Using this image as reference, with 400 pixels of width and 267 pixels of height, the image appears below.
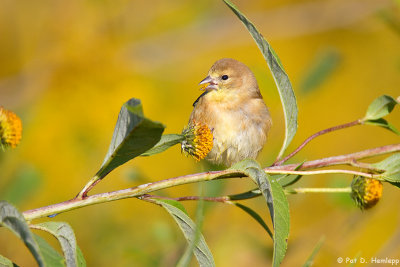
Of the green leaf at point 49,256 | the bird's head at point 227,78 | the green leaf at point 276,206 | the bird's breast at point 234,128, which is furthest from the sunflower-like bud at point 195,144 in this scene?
the bird's head at point 227,78

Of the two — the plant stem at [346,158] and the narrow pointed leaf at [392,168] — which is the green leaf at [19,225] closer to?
the plant stem at [346,158]

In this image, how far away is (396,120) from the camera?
8.48m

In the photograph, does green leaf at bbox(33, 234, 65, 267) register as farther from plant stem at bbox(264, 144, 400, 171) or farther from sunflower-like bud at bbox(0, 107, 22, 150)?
plant stem at bbox(264, 144, 400, 171)

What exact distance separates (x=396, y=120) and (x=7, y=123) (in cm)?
775

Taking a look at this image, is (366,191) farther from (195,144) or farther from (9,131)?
(9,131)

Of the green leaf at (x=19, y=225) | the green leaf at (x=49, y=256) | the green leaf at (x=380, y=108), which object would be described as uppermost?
the green leaf at (x=380, y=108)

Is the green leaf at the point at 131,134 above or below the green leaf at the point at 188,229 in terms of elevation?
above

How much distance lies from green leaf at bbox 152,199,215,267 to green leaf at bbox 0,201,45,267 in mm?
502

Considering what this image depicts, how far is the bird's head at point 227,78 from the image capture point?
13.5ft

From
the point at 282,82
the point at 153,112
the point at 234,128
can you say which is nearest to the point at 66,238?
the point at 282,82

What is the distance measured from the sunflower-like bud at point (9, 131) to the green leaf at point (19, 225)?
343 mm

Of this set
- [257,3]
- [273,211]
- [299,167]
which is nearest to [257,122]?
[299,167]

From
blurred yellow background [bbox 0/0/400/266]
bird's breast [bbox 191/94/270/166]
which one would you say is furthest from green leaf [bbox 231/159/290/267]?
bird's breast [bbox 191/94/270/166]

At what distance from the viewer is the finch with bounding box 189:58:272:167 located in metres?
3.71
